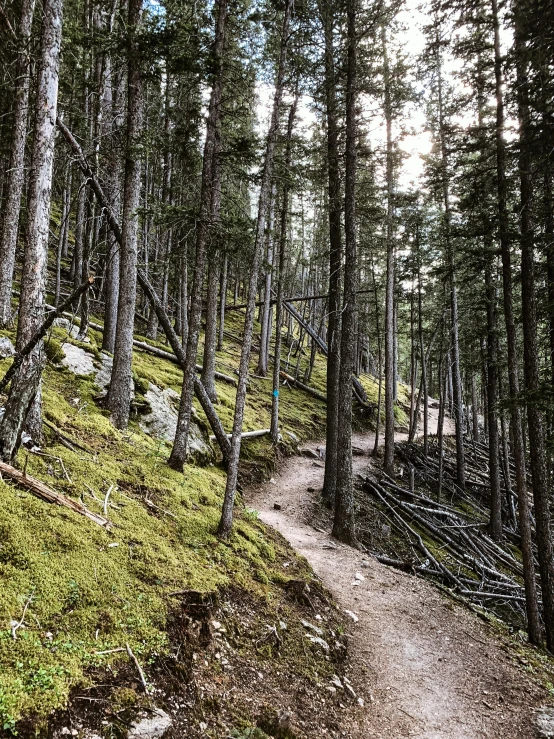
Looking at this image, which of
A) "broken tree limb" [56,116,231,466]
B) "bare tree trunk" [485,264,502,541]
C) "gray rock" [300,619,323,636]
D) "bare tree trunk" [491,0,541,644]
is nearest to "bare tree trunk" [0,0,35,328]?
"broken tree limb" [56,116,231,466]

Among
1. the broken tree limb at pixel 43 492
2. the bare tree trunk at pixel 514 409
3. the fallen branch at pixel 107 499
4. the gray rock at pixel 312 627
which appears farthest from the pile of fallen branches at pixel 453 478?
the broken tree limb at pixel 43 492

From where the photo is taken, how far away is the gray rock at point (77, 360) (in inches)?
386

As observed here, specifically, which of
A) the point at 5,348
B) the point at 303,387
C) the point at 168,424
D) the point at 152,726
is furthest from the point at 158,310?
the point at 303,387

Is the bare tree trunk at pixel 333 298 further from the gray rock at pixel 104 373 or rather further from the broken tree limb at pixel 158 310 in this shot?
the gray rock at pixel 104 373

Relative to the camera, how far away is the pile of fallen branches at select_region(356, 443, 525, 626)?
1075 centimetres

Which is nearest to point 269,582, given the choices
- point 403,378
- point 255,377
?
point 255,377

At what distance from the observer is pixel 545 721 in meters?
5.34

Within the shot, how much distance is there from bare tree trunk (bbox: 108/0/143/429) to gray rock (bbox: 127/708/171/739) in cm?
622

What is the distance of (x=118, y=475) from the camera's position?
6.65 m

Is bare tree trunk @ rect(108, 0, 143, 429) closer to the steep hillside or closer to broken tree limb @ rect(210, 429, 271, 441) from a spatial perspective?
the steep hillside

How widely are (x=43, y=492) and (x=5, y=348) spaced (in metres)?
4.96

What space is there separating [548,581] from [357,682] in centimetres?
580

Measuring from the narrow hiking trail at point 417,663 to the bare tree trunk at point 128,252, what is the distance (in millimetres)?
5334

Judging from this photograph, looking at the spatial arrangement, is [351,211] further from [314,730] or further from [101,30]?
[314,730]
